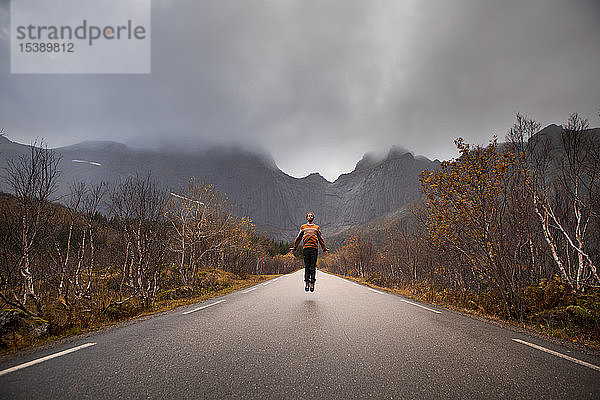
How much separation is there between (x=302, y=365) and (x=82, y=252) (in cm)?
1307

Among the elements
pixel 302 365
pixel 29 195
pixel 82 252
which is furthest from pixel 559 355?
pixel 82 252

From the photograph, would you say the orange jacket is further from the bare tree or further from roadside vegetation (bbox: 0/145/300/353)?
the bare tree

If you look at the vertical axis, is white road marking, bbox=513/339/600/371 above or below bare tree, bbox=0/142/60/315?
below

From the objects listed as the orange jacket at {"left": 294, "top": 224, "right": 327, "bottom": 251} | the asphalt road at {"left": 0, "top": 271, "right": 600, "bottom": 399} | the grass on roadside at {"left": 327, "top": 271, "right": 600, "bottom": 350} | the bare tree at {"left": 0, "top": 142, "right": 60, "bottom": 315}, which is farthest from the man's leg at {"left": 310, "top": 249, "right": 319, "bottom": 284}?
the bare tree at {"left": 0, "top": 142, "right": 60, "bottom": 315}

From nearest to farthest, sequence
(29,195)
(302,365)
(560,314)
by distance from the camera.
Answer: (302,365) → (560,314) → (29,195)

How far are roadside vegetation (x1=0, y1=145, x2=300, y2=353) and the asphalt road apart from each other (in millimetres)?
1923

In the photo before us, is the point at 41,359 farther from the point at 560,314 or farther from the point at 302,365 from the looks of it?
the point at 560,314

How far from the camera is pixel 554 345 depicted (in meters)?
4.39

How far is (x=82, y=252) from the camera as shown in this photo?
41.3 ft

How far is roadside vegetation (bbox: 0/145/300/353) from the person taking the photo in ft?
21.0

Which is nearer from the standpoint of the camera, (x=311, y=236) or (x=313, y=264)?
(x=311, y=236)

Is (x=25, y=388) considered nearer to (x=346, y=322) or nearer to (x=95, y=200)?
(x=346, y=322)

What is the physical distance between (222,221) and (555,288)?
786 inches

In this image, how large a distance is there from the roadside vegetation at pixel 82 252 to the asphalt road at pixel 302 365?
192 centimetres
